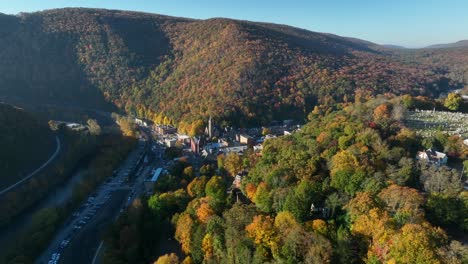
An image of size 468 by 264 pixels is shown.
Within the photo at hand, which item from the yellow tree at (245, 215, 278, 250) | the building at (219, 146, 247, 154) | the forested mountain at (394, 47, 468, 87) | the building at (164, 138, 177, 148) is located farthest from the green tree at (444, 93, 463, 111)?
the forested mountain at (394, 47, 468, 87)

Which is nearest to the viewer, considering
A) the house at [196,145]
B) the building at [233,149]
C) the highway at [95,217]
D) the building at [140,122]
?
the highway at [95,217]

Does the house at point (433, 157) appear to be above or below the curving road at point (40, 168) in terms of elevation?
above

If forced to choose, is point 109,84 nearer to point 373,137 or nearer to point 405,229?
point 373,137

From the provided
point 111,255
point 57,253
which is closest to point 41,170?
point 57,253

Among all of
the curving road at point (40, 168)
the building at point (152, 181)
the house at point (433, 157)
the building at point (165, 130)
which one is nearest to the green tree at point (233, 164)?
the building at point (152, 181)

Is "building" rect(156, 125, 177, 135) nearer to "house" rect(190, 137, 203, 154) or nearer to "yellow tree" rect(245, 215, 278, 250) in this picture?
"house" rect(190, 137, 203, 154)

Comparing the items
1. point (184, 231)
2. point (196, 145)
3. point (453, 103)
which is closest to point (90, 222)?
point (184, 231)

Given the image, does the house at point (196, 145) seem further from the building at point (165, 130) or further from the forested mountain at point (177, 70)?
the building at point (165, 130)
